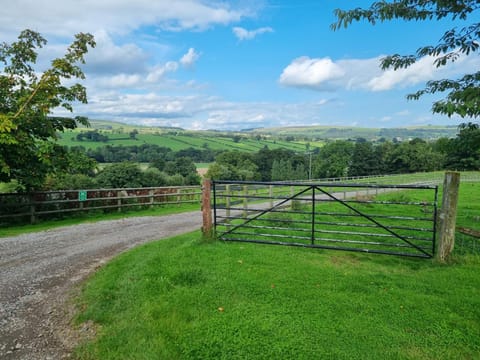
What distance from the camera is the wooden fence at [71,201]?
11.2m

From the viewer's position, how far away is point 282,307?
13.3 feet

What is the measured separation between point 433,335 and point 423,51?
4.91 metres

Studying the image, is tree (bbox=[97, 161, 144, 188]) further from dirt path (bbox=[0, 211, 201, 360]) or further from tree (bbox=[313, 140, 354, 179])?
tree (bbox=[313, 140, 354, 179])

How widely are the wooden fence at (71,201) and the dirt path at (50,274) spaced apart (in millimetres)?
2026

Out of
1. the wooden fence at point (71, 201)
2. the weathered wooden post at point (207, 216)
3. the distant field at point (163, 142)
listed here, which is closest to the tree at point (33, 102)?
the wooden fence at point (71, 201)

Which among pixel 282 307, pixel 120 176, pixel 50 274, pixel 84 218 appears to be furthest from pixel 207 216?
pixel 120 176

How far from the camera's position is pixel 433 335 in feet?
11.4

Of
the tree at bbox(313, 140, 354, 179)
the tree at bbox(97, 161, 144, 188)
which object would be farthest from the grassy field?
the tree at bbox(313, 140, 354, 179)

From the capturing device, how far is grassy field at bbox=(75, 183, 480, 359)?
3270 millimetres

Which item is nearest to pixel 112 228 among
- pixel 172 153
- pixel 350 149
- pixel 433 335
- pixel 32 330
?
pixel 32 330

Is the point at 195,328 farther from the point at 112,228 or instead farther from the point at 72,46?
the point at 72,46

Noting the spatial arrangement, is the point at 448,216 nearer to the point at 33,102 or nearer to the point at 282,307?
the point at 282,307

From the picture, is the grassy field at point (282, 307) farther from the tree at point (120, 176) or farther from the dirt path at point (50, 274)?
the tree at point (120, 176)

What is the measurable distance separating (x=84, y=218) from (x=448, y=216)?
40.6ft
